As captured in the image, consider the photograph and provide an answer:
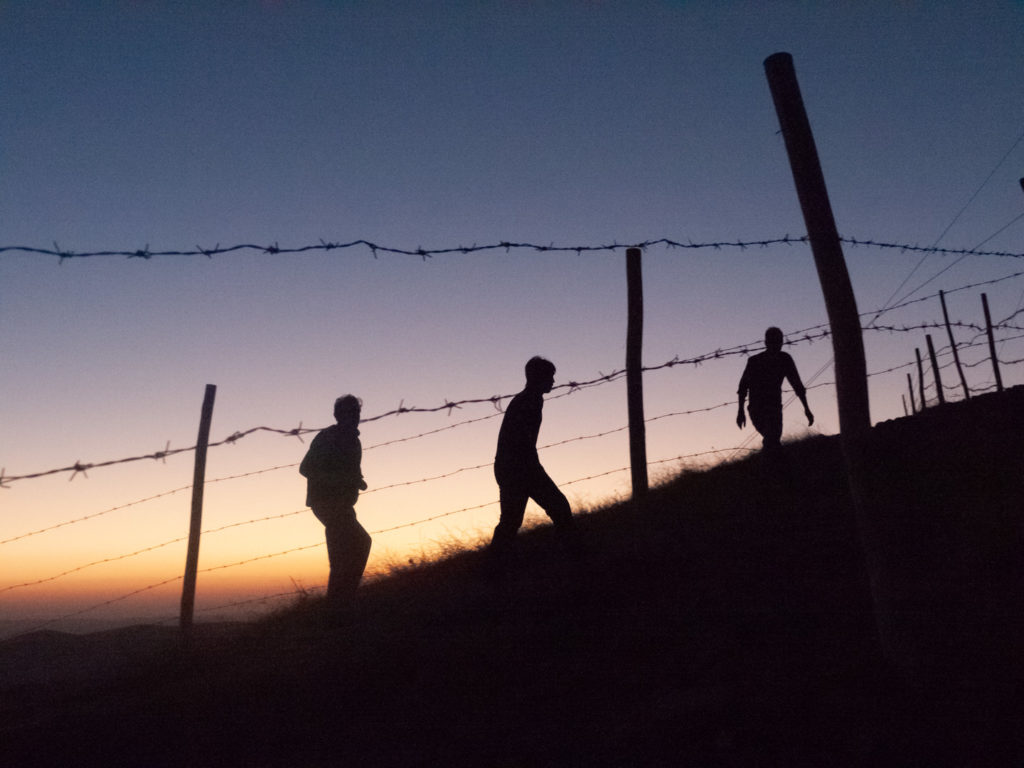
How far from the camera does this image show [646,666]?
400cm

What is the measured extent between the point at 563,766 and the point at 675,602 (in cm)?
186

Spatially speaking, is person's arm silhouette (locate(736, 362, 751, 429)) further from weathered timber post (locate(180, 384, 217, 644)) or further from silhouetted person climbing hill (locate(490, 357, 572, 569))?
weathered timber post (locate(180, 384, 217, 644))

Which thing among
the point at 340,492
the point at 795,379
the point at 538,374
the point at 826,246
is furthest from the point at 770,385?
the point at 340,492

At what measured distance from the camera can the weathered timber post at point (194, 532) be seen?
569cm

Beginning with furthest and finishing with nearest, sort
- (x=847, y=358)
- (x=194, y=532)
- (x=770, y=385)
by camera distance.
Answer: (x=770, y=385), (x=194, y=532), (x=847, y=358)

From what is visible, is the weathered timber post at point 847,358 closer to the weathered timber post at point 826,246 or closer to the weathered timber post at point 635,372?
the weathered timber post at point 826,246

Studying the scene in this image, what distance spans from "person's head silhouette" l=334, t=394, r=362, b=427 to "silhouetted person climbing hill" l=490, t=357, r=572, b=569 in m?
1.13

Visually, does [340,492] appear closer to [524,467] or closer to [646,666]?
[524,467]

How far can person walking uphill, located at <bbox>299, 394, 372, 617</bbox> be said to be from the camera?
612 cm

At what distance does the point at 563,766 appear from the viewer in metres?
→ 3.14

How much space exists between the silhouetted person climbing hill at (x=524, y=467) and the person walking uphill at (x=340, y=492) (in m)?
1.08

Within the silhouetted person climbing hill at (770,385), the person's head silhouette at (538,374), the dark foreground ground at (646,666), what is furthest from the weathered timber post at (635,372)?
the person's head silhouette at (538,374)

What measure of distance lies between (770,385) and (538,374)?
2353 mm

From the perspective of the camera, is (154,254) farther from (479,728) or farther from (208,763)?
(479,728)
